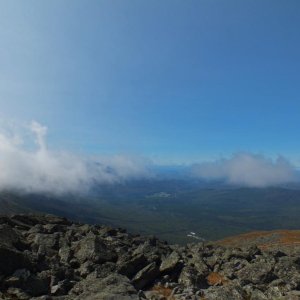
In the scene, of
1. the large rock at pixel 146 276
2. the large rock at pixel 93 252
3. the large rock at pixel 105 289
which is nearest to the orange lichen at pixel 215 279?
the large rock at pixel 146 276

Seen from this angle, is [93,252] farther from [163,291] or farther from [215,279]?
[215,279]

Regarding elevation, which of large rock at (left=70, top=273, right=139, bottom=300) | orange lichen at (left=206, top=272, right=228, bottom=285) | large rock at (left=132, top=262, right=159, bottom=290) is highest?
large rock at (left=70, top=273, right=139, bottom=300)

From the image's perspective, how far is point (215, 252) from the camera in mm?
52938

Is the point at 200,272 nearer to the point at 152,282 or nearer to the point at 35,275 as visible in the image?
the point at 152,282

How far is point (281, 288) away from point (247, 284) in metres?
3.28

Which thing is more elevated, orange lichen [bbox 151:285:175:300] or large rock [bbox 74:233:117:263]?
large rock [bbox 74:233:117:263]

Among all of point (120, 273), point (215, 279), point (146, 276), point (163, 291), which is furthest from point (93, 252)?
point (215, 279)

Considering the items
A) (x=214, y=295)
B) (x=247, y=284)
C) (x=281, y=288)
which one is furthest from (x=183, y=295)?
(x=281, y=288)

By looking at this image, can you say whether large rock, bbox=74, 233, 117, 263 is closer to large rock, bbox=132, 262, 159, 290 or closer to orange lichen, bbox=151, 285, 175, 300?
large rock, bbox=132, 262, 159, 290

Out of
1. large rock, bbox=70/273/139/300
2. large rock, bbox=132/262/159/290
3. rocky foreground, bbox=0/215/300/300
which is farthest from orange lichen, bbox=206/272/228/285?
large rock, bbox=70/273/139/300

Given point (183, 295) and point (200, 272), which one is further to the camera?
point (200, 272)

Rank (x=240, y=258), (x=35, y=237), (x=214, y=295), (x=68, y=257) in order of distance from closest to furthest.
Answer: (x=214, y=295), (x=68, y=257), (x=35, y=237), (x=240, y=258)

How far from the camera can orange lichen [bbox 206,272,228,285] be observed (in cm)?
3764

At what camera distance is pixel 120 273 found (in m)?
35.8
